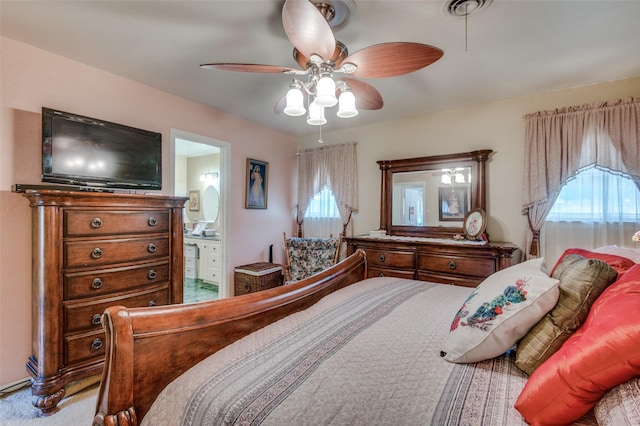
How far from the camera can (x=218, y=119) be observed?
3402 millimetres

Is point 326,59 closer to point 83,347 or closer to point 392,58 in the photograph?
point 392,58

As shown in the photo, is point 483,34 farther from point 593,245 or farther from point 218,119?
point 218,119

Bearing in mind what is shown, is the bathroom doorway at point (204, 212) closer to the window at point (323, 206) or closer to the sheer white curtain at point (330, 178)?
the sheer white curtain at point (330, 178)

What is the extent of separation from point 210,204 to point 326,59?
4887 mm

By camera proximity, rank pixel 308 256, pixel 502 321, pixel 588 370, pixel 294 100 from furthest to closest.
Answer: pixel 308 256, pixel 294 100, pixel 502 321, pixel 588 370

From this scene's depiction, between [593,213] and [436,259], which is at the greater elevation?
[593,213]

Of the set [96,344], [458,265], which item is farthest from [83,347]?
[458,265]

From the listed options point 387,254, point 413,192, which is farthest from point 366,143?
point 387,254

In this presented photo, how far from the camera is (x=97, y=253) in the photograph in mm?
2021

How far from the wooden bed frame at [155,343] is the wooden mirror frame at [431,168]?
8.65 feet

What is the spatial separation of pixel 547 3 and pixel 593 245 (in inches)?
83.4

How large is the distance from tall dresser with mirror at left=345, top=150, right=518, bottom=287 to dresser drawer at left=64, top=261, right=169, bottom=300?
2001mm

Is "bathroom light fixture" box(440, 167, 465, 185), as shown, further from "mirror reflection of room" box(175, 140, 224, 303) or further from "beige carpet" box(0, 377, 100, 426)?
"beige carpet" box(0, 377, 100, 426)

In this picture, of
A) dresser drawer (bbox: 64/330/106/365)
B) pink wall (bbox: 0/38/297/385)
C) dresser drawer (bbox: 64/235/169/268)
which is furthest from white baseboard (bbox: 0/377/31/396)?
dresser drawer (bbox: 64/235/169/268)
